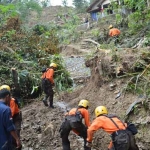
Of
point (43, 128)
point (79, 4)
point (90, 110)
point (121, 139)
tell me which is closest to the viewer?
point (121, 139)

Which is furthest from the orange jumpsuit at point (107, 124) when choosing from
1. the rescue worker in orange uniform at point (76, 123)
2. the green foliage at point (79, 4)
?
the green foliage at point (79, 4)

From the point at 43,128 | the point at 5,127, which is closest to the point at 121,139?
the point at 5,127

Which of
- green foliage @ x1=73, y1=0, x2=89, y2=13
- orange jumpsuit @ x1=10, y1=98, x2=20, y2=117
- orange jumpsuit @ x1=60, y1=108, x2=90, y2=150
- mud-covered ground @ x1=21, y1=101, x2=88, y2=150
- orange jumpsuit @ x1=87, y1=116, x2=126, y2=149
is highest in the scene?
green foliage @ x1=73, y1=0, x2=89, y2=13

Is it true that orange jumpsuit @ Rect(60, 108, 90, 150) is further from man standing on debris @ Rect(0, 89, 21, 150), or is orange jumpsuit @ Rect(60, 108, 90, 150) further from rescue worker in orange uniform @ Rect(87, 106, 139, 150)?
man standing on debris @ Rect(0, 89, 21, 150)

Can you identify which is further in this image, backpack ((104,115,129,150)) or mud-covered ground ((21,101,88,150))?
mud-covered ground ((21,101,88,150))

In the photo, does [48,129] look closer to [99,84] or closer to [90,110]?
[90,110]

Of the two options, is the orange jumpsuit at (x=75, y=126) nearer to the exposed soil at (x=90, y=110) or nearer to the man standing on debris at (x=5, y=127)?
the exposed soil at (x=90, y=110)

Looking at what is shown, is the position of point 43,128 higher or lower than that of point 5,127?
lower

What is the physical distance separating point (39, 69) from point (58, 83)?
1.22 meters

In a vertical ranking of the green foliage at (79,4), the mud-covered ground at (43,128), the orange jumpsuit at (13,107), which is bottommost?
the mud-covered ground at (43,128)

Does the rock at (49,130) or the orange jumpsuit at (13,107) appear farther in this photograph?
the rock at (49,130)

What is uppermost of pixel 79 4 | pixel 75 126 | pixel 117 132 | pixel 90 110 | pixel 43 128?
pixel 79 4

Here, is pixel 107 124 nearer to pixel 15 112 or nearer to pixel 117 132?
pixel 117 132

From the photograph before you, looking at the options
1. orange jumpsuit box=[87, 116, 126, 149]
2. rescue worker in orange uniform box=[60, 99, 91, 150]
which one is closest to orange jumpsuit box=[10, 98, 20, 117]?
rescue worker in orange uniform box=[60, 99, 91, 150]
